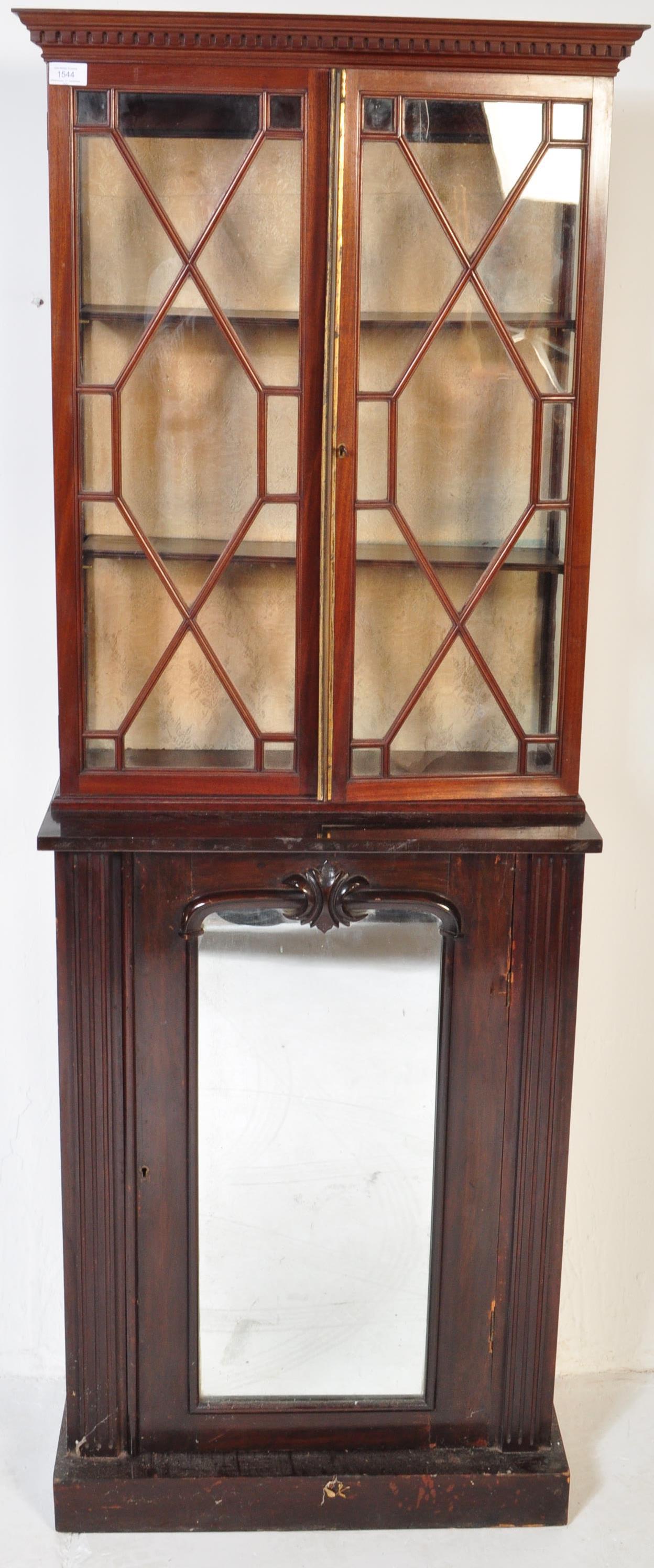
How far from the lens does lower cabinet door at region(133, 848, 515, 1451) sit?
6.35 ft

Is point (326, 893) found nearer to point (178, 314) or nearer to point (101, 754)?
point (101, 754)

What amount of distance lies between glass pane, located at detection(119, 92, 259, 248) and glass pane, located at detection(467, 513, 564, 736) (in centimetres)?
56

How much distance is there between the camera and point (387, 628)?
187 cm

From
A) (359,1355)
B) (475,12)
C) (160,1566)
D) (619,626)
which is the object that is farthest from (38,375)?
(160,1566)

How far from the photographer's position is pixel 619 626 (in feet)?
7.23

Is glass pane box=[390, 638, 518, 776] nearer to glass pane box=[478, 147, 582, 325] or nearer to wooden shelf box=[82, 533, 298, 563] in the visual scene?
wooden shelf box=[82, 533, 298, 563]

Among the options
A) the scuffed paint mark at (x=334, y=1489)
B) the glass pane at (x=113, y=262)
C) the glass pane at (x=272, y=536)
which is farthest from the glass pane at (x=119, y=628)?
the scuffed paint mark at (x=334, y=1489)

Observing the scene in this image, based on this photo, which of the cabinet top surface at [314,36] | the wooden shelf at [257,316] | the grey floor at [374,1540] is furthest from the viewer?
the grey floor at [374,1540]

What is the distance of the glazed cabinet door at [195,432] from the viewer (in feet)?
5.64

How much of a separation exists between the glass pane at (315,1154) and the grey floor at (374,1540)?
7.6 inches

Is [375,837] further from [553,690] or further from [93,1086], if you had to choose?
[93,1086]

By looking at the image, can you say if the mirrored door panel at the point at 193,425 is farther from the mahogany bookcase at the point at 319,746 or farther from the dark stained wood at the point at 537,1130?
the dark stained wood at the point at 537,1130

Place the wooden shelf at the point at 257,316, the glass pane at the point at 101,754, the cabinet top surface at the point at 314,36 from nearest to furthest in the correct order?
the cabinet top surface at the point at 314,36, the wooden shelf at the point at 257,316, the glass pane at the point at 101,754

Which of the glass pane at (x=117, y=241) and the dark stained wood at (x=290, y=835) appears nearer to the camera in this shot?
the glass pane at (x=117, y=241)
